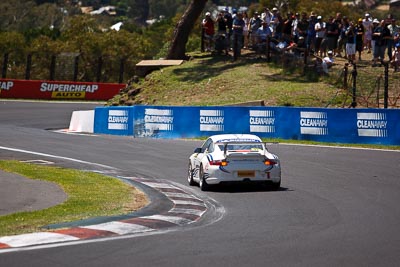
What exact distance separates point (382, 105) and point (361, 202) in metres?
17.5

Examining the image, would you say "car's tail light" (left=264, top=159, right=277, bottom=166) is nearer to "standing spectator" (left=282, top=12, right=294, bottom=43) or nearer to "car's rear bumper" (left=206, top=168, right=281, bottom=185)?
"car's rear bumper" (left=206, top=168, right=281, bottom=185)

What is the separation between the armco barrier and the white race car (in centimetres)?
1071

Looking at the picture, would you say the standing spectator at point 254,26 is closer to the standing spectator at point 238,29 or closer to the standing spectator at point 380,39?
the standing spectator at point 238,29

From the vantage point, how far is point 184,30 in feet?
145

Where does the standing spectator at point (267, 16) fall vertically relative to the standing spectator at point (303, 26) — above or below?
above

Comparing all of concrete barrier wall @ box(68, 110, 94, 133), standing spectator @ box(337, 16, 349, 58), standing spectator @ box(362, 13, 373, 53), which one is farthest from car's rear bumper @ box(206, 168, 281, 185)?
standing spectator @ box(362, 13, 373, 53)

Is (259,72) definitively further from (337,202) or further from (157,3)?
(157,3)

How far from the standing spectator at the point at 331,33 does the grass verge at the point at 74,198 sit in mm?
16644

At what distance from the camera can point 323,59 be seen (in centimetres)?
3656

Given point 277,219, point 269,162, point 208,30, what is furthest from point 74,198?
point 208,30

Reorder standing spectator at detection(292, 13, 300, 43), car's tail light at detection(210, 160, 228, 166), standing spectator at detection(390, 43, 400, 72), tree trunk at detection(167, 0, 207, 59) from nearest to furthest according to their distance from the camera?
car's tail light at detection(210, 160, 228, 166), standing spectator at detection(390, 43, 400, 72), standing spectator at detection(292, 13, 300, 43), tree trunk at detection(167, 0, 207, 59)

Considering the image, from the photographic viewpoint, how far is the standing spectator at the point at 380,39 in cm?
3450

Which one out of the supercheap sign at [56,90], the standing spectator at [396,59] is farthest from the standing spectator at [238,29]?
the supercheap sign at [56,90]

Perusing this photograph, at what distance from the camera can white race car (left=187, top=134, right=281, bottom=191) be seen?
59.3 ft
